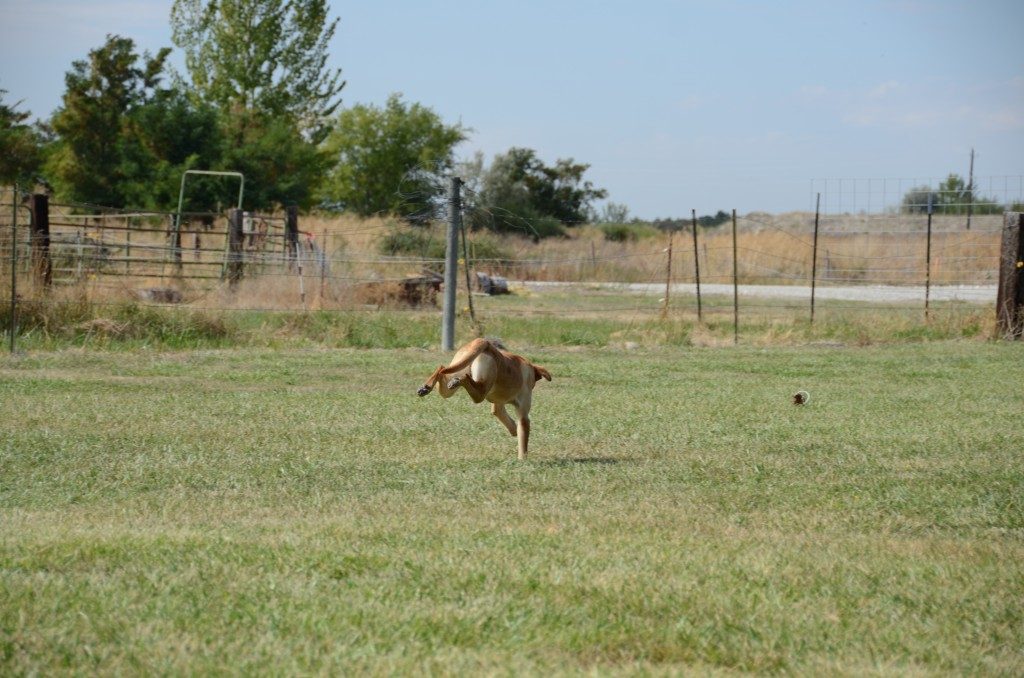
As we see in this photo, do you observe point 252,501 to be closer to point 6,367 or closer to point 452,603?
point 452,603

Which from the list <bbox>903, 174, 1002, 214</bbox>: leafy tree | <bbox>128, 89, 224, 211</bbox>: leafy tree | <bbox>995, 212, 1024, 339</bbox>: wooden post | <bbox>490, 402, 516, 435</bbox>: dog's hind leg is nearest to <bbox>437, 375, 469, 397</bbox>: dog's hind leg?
<bbox>490, 402, 516, 435</bbox>: dog's hind leg

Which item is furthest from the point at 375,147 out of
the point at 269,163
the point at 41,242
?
the point at 41,242

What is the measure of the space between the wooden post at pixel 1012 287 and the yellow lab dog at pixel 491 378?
14.4 metres

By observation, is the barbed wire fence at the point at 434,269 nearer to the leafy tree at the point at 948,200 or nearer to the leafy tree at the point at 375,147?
the leafy tree at the point at 948,200

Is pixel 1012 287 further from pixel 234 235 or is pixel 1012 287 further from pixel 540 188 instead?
pixel 540 188

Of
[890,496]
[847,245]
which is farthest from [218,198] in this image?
[890,496]

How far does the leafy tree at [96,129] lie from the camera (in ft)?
144

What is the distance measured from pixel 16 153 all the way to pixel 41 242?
2285cm

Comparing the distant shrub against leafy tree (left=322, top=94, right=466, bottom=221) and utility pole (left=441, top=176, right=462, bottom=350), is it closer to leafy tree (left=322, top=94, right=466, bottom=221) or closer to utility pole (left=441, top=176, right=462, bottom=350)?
leafy tree (left=322, top=94, right=466, bottom=221)

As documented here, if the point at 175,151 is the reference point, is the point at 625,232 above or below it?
below

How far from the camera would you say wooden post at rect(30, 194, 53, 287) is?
1847cm

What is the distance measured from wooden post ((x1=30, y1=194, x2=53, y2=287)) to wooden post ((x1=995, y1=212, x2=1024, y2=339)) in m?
15.5

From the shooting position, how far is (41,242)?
69.1 ft

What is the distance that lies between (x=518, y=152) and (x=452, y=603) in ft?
222
